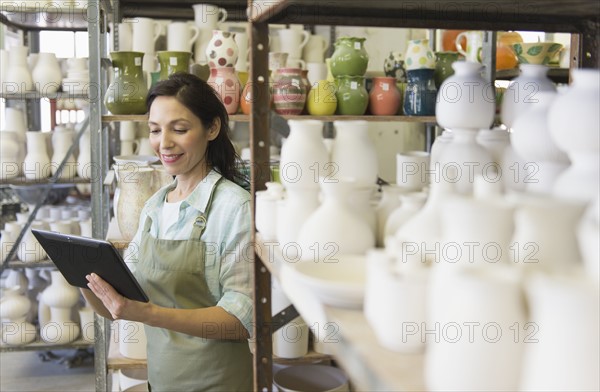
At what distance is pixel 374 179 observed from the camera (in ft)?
3.75

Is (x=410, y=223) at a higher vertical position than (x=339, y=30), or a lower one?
lower

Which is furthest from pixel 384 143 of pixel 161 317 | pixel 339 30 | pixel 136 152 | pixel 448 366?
pixel 448 366

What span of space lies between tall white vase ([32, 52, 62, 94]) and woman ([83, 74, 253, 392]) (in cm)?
168

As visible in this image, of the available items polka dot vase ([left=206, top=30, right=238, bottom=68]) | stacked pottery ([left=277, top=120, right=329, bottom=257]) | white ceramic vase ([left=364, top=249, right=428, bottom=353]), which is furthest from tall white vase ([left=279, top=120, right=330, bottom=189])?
polka dot vase ([left=206, top=30, right=238, bottom=68])

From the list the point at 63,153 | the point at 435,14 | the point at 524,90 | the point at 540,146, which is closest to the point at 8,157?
the point at 63,153

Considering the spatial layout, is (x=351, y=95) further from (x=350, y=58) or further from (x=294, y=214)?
(x=294, y=214)

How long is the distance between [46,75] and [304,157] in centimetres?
270

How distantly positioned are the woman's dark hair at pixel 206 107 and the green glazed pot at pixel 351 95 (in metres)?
0.66

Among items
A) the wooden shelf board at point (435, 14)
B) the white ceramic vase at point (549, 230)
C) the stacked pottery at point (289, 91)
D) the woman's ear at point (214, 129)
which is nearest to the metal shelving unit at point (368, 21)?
the wooden shelf board at point (435, 14)

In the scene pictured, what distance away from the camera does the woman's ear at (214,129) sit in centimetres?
203

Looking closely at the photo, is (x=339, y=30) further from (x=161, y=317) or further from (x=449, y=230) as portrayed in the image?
(x=449, y=230)

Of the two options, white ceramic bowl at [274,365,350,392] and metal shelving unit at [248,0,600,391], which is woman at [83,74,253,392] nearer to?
metal shelving unit at [248,0,600,391]

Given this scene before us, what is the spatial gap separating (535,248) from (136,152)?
10.1 ft

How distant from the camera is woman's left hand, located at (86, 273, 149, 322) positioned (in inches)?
66.2
